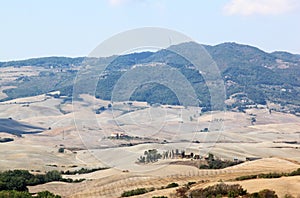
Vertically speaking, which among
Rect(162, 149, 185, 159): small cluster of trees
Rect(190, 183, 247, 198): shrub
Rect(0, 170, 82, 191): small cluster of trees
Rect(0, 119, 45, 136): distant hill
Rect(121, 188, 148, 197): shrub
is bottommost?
Rect(0, 119, 45, 136): distant hill

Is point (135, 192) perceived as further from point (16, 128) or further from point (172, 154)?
point (16, 128)

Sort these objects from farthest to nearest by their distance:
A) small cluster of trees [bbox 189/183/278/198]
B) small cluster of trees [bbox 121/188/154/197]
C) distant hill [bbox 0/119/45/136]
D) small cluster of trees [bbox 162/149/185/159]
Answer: distant hill [bbox 0/119/45/136], small cluster of trees [bbox 162/149/185/159], small cluster of trees [bbox 121/188/154/197], small cluster of trees [bbox 189/183/278/198]

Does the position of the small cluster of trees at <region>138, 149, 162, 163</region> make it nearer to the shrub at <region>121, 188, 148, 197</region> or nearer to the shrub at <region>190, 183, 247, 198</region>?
the shrub at <region>121, 188, 148, 197</region>

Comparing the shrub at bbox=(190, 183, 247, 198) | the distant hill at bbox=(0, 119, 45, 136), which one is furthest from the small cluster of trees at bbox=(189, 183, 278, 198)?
the distant hill at bbox=(0, 119, 45, 136)

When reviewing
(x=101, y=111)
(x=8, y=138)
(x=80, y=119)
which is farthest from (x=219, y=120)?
(x=8, y=138)

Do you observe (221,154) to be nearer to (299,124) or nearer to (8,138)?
(8,138)

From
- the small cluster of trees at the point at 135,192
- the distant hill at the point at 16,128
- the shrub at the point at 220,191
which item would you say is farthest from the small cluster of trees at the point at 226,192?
the distant hill at the point at 16,128

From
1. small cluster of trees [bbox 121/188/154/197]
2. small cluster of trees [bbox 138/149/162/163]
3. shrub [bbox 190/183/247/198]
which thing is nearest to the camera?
shrub [bbox 190/183/247/198]

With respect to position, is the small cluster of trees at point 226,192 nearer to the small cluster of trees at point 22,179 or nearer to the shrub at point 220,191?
the shrub at point 220,191

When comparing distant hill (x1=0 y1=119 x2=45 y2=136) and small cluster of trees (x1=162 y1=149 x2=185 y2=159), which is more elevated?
small cluster of trees (x1=162 y1=149 x2=185 y2=159)

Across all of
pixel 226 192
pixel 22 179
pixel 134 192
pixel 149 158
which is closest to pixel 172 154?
pixel 149 158

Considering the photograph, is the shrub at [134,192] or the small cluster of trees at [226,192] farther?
the shrub at [134,192]
